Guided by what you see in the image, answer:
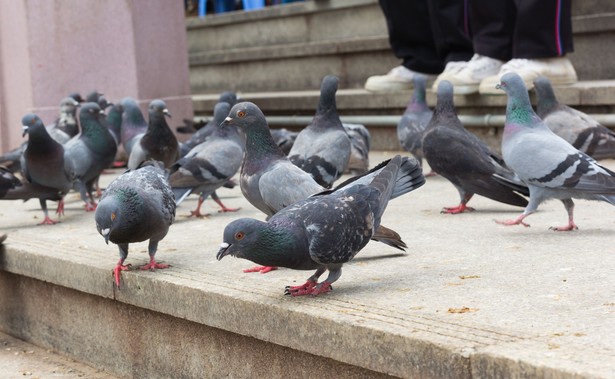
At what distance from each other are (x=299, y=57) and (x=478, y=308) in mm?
9132

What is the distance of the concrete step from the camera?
986 cm

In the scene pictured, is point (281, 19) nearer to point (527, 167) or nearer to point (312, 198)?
point (527, 167)

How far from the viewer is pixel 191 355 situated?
4.86 meters

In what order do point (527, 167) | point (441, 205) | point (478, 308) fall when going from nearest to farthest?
point (478, 308) < point (527, 167) < point (441, 205)

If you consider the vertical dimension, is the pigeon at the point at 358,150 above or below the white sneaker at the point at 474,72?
below

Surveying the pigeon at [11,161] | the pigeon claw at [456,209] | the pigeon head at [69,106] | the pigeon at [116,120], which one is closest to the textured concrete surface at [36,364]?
the pigeon claw at [456,209]

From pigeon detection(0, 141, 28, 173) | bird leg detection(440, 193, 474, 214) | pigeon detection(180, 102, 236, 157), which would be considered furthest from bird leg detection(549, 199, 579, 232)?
pigeon detection(0, 141, 28, 173)

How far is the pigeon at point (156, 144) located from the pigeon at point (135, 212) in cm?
242

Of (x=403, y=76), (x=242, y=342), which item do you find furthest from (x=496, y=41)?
(x=242, y=342)

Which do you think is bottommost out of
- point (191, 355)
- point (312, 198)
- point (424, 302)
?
point (191, 355)

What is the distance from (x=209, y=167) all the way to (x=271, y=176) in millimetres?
1794

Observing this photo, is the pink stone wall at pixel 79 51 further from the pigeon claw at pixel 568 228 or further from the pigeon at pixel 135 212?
the pigeon claw at pixel 568 228

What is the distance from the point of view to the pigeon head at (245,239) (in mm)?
4043

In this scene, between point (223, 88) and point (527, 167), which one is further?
point (223, 88)
